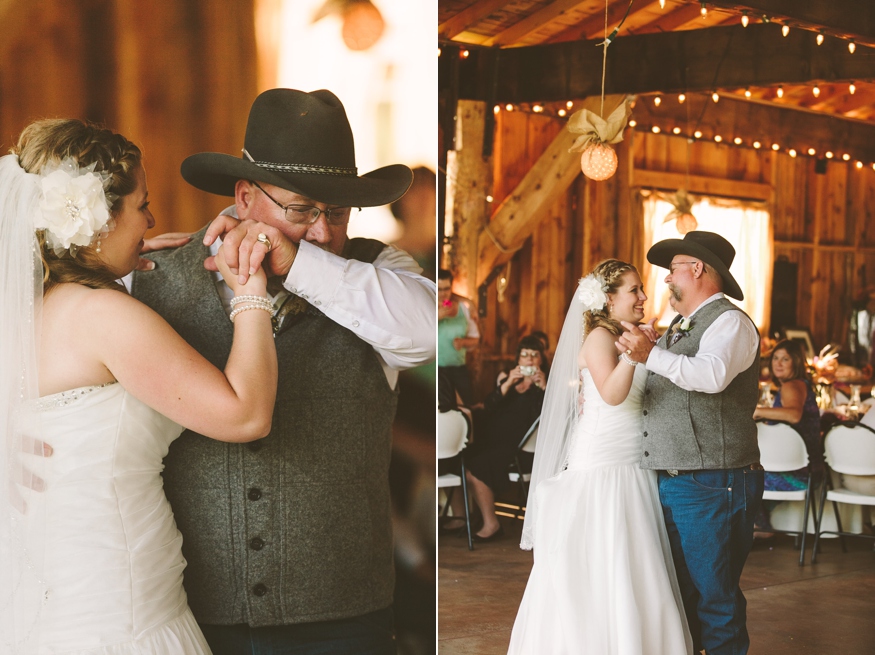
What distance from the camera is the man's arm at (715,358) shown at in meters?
3.01

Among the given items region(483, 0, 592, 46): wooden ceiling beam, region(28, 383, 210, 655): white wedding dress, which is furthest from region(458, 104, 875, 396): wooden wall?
region(28, 383, 210, 655): white wedding dress

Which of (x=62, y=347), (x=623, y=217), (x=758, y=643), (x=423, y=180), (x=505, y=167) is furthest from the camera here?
(x=623, y=217)

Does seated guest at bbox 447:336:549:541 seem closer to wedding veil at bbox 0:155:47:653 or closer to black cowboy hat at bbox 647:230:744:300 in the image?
black cowboy hat at bbox 647:230:744:300

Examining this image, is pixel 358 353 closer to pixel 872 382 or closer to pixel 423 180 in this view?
pixel 423 180

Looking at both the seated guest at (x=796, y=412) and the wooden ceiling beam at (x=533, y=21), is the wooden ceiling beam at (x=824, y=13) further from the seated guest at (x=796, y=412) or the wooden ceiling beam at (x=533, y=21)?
the seated guest at (x=796, y=412)

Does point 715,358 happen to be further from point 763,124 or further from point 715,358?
point 763,124

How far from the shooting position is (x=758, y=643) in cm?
411

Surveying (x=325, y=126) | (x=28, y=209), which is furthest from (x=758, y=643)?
(x=28, y=209)

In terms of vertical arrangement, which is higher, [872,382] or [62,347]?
[62,347]

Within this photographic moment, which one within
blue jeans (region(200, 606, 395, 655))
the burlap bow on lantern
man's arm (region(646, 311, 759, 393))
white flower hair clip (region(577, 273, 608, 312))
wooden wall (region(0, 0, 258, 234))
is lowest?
blue jeans (region(200, 606, 395, 655))

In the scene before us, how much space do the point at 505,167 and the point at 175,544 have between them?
23.4ft

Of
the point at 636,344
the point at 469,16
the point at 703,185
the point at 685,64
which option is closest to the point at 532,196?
the point at 685,64

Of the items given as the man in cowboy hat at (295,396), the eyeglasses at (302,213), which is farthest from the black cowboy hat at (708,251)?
the eyeglasses at (302,213)

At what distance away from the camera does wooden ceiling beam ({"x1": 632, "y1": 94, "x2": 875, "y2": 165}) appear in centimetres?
941
